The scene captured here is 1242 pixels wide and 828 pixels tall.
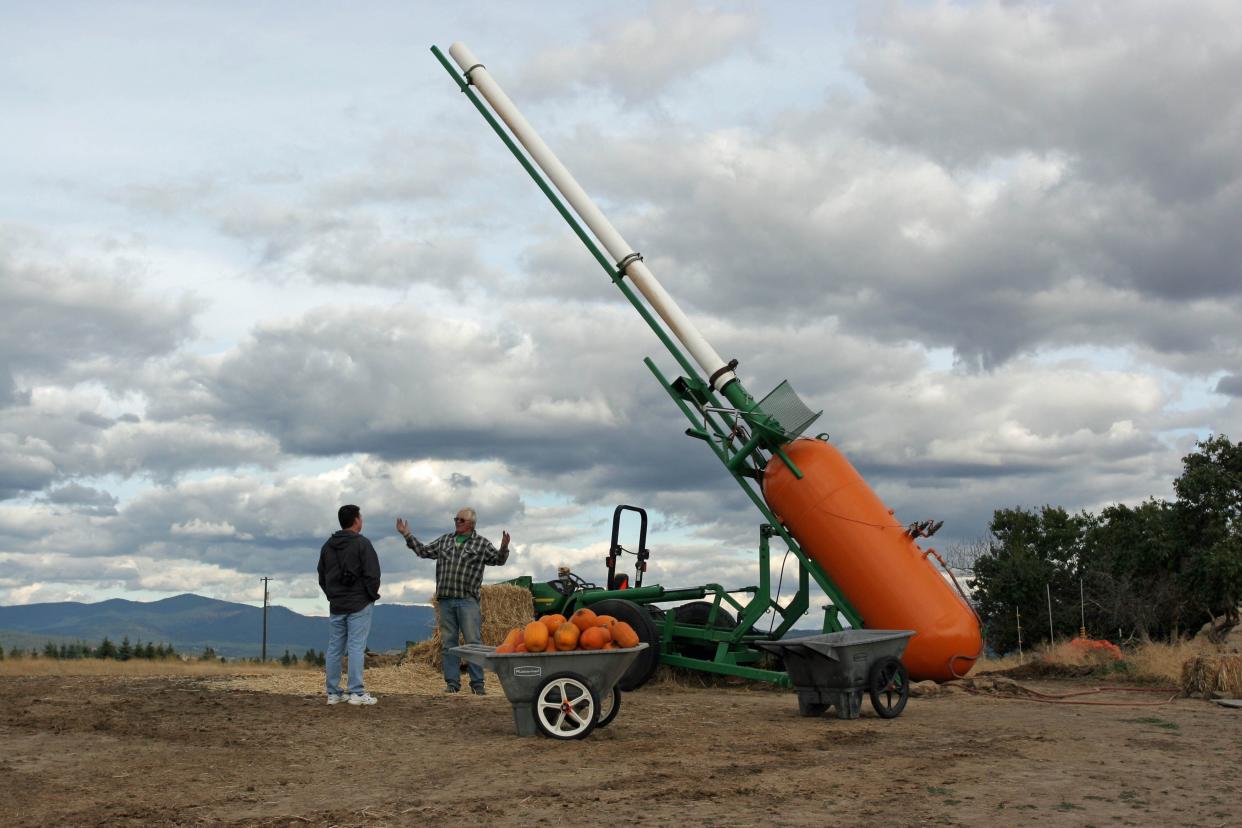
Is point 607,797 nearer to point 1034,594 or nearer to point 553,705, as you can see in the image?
point 553,705

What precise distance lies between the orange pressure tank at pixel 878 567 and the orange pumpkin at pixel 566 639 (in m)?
4.90

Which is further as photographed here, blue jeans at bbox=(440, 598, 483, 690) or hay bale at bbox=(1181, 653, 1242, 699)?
hay bale at bbox=(1181, 653, 1242, 699)

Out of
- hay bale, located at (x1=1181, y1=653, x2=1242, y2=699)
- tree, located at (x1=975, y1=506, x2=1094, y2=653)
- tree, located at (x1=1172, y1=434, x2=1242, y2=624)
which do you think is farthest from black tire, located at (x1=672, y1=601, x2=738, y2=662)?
tree, located at (x1=975, y1=506, x2=1094, y2=653)

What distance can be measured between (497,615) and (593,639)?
695 cm

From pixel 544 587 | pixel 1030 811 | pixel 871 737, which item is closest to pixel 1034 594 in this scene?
pixel 544 587

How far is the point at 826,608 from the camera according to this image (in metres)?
14.1

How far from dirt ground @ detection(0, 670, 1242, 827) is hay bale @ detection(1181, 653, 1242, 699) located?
1837 mm

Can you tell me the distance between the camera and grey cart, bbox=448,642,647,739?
9703mm

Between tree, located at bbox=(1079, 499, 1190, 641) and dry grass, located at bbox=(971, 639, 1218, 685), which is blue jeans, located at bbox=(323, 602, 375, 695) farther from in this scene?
tree, located at bbox=(1079, 499, 1190, 641)

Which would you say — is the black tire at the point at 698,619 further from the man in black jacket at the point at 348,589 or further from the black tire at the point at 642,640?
the man in black jacket at the point at 348,589

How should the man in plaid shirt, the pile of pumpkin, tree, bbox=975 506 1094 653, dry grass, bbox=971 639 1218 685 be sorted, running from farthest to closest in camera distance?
tree, bbox=975 506 1094 653
dry grass, bbox=971 639 1218 685
the man in plaid shirt
the pile of pumpkin

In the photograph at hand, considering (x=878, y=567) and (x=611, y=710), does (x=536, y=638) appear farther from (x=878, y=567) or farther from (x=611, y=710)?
(x=878, y=567)

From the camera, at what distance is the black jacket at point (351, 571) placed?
11.7m

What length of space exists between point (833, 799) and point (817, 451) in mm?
7587
